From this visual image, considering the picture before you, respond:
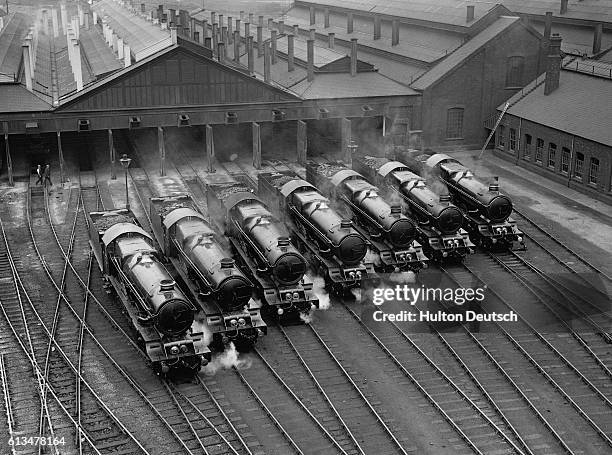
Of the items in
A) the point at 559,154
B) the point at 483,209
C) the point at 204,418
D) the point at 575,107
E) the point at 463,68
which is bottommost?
the point at 204,418

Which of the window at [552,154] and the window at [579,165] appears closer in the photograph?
the window at [579,165]

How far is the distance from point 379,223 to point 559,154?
18480 mm

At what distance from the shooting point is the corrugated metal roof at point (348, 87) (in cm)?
4969

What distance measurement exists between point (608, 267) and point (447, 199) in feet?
24.9

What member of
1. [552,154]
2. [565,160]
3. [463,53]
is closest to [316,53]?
[463,53]

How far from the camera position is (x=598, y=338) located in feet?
86.6

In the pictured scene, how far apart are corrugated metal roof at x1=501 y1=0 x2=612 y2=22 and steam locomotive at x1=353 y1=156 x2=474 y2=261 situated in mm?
32217

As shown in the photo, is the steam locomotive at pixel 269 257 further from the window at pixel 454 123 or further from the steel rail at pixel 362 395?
the window at pixel 454 123

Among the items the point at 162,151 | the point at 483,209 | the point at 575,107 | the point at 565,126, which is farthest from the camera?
the point at 162,151

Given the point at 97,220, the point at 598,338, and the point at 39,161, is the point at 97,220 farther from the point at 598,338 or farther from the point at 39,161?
the point at 39,161

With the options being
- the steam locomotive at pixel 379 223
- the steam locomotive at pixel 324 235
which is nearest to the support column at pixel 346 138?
the steam locomotive at pixel 379 223

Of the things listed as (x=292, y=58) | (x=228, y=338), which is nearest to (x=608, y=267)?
(x=228, y=338)

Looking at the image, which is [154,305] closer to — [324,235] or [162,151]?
[324,235]

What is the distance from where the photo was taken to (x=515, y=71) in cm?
5391
